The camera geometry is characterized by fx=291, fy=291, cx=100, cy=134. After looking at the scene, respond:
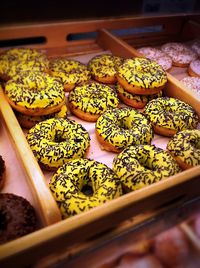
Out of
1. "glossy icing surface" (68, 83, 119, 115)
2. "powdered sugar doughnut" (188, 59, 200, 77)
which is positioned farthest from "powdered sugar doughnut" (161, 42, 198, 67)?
"glossy icing surface" (68, 83, 119, 115)

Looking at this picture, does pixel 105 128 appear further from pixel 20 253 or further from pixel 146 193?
pixel 20 253

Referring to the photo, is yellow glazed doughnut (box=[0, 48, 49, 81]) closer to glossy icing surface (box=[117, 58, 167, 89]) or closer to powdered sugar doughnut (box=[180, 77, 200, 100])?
glossy icing surface (box=[117, 58, 167, 89])

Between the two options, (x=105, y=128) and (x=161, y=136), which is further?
(x=161, y=136)

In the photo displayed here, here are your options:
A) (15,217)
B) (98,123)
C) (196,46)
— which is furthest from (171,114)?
(196,46)

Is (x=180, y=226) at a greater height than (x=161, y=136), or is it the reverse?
(x=180, y=226)

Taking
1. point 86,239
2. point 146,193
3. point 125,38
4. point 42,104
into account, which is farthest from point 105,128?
point 125,38

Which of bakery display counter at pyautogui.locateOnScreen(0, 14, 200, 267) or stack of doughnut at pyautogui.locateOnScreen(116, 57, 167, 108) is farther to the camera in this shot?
stack of doughnut at pyautogui.locateOnScreen(116, 57, 167, 108)
